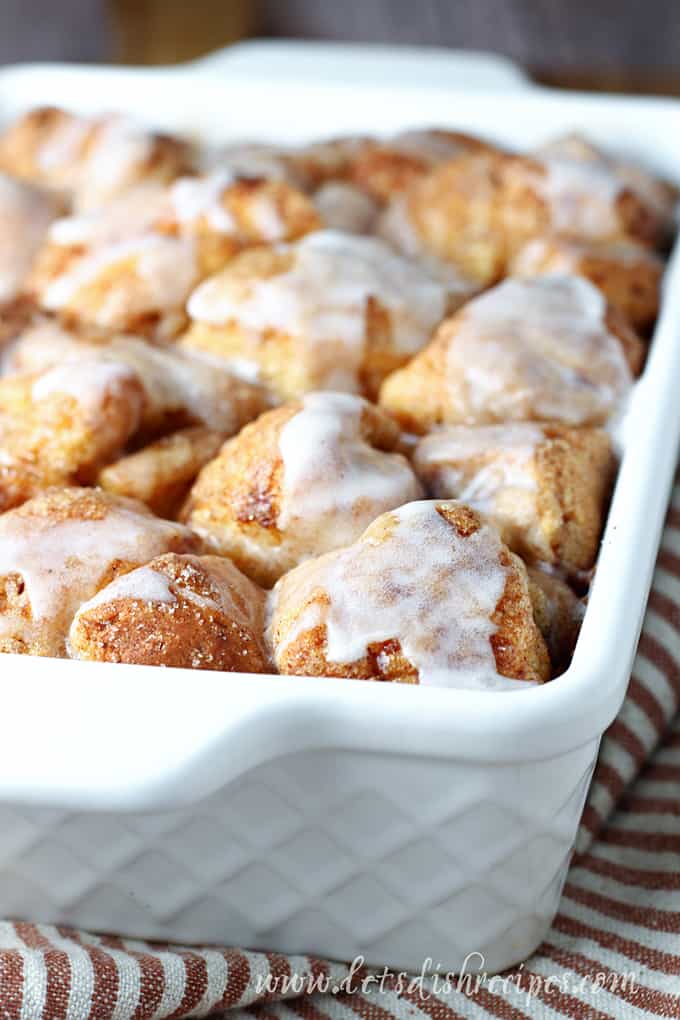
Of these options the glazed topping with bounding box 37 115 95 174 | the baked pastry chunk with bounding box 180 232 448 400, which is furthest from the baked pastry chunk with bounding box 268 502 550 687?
the glazed topping with bounding box 37 115 95 174

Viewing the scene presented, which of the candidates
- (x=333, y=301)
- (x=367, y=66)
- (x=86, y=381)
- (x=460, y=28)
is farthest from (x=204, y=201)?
(x=460, y=28)

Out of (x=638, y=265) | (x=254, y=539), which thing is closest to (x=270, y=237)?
(x=638, y=265)

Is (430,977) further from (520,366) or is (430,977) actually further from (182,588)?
(520,366)

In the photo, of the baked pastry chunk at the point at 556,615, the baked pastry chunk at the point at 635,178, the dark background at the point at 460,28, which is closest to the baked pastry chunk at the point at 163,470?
the baked pastry chunk at the point at 556,615

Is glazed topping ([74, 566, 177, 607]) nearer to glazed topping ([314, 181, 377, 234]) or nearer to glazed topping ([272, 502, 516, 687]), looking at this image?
glazed topping ([272, 502, 516, 687])

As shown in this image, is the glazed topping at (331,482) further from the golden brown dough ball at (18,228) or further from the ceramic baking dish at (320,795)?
the golden brown dough ball at (18,228)

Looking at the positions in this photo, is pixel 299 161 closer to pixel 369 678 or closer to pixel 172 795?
pixel 369 678
